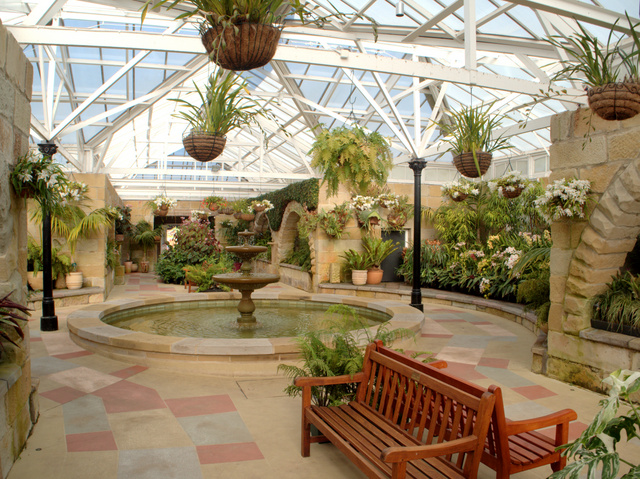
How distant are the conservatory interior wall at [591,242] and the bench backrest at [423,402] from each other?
6.15ft

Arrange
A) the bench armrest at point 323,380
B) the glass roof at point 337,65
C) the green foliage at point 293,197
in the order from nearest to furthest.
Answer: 1. the bench armrest at point 323,380
2. the glass roof at point 337,65
3. the green foliage at point 293,197

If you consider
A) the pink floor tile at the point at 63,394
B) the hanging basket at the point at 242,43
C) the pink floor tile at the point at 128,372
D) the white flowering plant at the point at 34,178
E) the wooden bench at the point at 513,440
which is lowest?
the pink floor tile at the point at 63,394

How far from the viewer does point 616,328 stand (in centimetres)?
373

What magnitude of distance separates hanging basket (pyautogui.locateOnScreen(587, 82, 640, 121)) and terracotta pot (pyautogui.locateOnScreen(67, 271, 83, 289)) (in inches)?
307

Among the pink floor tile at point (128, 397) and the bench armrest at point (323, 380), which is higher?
the bench armrest at point (323, 380)

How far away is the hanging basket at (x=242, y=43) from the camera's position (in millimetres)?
2588

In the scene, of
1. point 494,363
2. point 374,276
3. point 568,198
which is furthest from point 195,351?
point 374,276

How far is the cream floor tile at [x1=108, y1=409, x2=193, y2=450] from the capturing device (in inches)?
110

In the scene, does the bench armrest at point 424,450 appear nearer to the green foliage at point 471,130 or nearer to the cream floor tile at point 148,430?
the cream floor tile at point 148,430

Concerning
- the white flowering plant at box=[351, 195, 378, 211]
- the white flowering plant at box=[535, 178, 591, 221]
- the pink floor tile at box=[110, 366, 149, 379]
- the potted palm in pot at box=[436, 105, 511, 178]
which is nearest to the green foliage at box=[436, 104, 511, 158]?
the potted palm in pot at box=[436, 105, 511, 178]

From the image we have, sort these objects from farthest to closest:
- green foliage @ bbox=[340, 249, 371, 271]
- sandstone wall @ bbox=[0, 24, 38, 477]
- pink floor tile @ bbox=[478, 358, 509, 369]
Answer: green foliage @ bbox=[340, 249, 371, 271] < pink floor tile @ bbox=[478, 358, 509, 369] < sandstone wall @ bbox=[0, 24, 38, 477]

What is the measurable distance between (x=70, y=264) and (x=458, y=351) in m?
6.44

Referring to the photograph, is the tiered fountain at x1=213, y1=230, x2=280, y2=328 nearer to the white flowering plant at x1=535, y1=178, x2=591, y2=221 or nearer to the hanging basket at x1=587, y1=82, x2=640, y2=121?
the white flowering plant at x1=535, y1=178, x2=591, y2=221

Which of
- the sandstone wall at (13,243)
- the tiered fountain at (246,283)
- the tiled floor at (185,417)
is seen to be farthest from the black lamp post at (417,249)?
the sandstone wall at (13,243)
